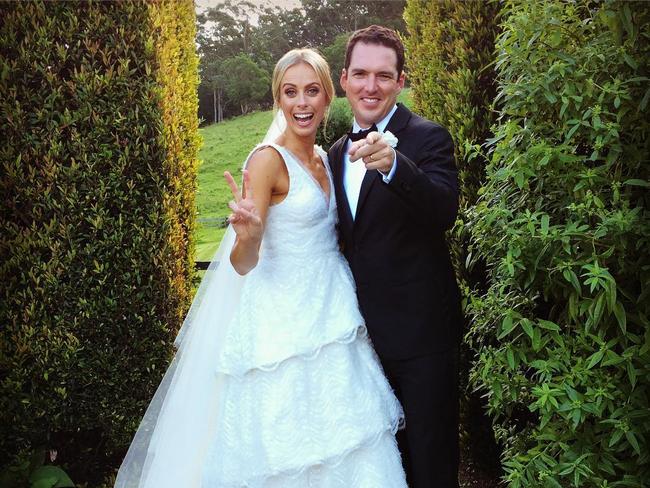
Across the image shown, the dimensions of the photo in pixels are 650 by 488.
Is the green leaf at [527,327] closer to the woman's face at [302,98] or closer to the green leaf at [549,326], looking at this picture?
the green leaf at [549,326]

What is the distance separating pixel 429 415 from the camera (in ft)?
9.50

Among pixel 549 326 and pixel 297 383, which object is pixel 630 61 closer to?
pixel 549 326

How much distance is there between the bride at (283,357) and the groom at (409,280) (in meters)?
0.10

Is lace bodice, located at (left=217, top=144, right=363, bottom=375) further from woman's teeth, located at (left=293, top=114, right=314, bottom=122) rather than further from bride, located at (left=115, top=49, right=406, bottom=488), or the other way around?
woman's teeth, located at (left=293, top=114, right=314, bottom=122)

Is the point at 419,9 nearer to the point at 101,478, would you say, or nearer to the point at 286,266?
the point at 286,266

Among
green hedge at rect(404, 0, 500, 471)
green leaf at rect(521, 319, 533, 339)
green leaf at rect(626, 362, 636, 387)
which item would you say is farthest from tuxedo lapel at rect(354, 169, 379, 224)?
green leaf at rect(626, 362, 636, 387)

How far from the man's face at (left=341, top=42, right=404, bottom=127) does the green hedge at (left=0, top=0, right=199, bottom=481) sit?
130 centimetres

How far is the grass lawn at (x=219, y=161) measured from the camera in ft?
29.6

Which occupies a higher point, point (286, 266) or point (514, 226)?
point (514, 226)

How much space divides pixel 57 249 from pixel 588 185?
9.12 ft

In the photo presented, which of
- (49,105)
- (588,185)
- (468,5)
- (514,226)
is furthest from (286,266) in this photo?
(468,5)

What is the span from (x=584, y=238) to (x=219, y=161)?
8323 mm

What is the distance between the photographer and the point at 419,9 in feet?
14.5

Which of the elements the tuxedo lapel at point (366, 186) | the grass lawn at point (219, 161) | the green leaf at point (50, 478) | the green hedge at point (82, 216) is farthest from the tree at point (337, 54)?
the green leaf at point (50, 478)
